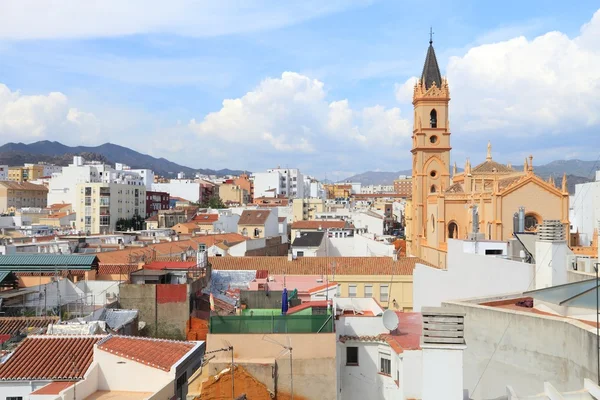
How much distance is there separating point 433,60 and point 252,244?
23635 mm

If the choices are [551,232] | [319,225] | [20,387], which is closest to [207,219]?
[319,225]

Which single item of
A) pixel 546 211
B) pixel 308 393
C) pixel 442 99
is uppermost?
pixel 442 99

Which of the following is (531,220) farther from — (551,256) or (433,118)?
(551,256)

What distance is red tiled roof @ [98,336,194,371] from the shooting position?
12.4 metres

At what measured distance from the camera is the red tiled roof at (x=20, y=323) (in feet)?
55.5

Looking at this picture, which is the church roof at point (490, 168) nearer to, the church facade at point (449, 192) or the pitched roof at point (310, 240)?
the church facade at point (449, 192)

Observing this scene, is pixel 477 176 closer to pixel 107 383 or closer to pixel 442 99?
pixel 442 99

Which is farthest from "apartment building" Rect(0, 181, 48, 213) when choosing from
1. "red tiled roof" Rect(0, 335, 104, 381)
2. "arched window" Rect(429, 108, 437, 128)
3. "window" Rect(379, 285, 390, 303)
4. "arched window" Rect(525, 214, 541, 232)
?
"red tiled roof" Rect(0, 335, 104, 381)

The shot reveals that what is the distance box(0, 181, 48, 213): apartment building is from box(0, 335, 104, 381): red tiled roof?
87.6m

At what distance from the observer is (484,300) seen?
14.6 metres

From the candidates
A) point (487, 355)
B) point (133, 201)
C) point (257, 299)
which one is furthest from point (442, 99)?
point (133, 201)

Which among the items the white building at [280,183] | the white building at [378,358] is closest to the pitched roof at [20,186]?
the white building at [280,183]

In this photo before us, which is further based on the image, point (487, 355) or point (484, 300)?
point (484, 300)

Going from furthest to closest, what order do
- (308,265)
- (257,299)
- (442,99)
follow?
1. (442,99)
2. (308,265)
3. (257,299)
